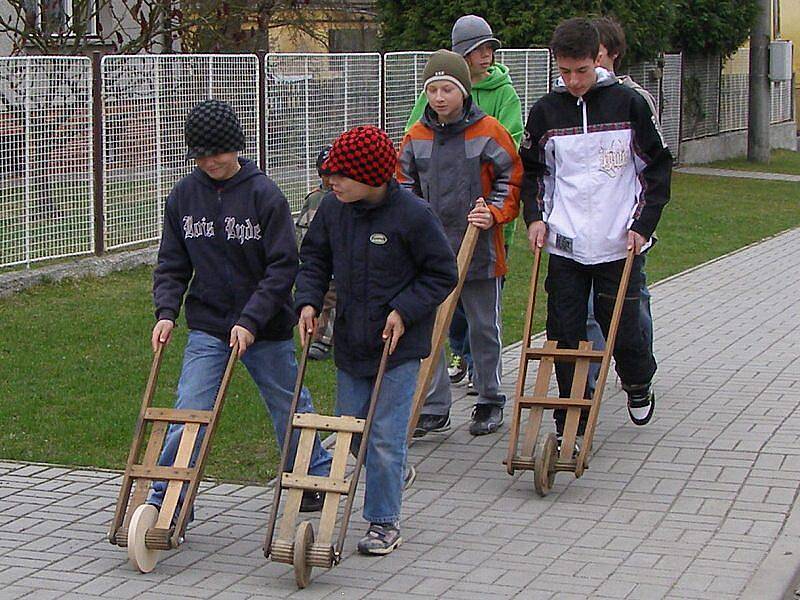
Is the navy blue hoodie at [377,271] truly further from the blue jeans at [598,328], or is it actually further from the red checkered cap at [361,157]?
the blue jeans at [598,328]

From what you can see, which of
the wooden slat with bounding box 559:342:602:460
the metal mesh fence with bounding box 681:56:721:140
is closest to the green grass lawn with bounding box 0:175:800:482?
the wooden slat with bounding box 559:342:602:460

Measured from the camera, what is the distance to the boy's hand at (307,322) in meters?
5.52

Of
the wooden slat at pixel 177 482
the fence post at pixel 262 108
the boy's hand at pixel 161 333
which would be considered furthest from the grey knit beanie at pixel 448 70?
the fence post at pixel 262 108

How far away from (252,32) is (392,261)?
629 inches

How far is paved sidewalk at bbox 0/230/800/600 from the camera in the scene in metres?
5.25

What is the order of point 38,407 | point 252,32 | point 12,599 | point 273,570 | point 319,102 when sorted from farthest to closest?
point 252,32, point 319,102, point 38,407, point 273,570, point 12,599

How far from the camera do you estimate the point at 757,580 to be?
5.30 meters

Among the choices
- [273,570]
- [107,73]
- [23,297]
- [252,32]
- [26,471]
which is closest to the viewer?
[273,570]

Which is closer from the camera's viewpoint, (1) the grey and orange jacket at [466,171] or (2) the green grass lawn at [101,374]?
(1) the grey and orange jacket at [466,171]

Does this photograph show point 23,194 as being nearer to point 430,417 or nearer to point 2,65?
point 2,65

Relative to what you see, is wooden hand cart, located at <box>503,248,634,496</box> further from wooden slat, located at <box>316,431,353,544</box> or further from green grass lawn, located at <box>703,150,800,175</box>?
green grass lawn, located at <box>703,150,800,175</box>

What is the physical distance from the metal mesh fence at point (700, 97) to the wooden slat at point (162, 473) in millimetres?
23007

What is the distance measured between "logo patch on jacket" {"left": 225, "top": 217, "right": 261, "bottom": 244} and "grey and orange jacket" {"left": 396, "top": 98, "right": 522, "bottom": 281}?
5.04ft

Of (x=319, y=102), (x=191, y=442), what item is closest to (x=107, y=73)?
(x=319, y=102)
